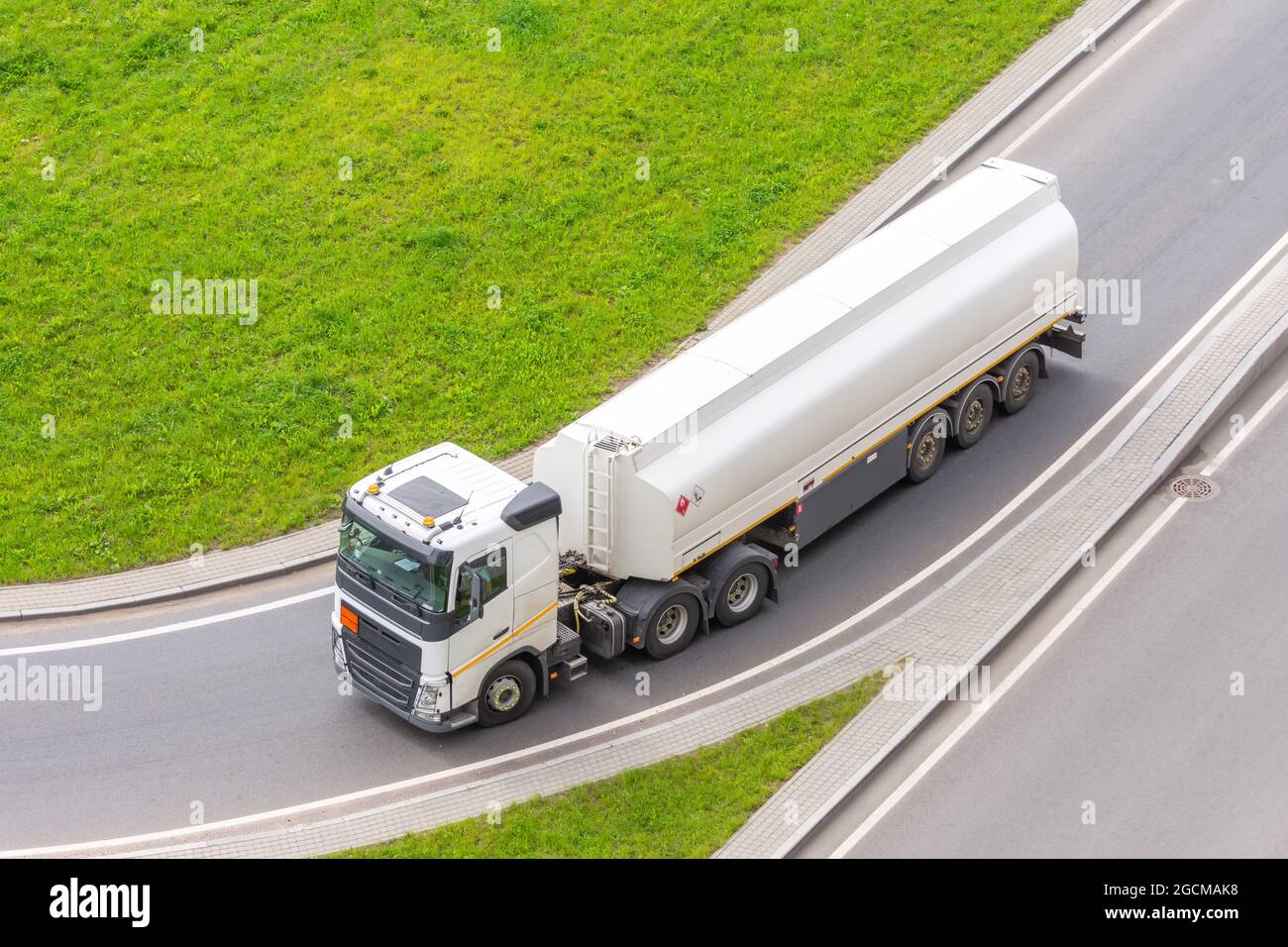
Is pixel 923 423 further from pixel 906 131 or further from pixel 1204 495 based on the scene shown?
pixel 906 131

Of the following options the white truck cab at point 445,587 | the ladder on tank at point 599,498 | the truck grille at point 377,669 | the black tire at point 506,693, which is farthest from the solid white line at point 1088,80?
the truck grille at point 377,669

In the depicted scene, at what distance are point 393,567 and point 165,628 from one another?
4763mm

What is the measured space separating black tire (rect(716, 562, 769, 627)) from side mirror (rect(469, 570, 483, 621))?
3541mm

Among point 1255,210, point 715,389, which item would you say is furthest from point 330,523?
point 1255,210

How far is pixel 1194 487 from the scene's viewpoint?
22828mm

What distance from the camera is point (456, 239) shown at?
89.5 feet

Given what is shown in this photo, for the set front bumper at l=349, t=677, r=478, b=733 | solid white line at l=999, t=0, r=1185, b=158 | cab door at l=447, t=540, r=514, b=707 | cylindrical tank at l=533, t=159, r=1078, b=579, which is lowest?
front bumper at l=349, t=677, r=478, b=733

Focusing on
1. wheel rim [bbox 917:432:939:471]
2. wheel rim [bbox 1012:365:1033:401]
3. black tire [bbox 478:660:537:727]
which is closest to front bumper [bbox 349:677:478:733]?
black tire [bbox 478:660:537:727]

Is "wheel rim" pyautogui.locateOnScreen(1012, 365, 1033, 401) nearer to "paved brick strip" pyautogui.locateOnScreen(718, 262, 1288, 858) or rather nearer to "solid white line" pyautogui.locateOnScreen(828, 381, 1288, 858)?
"paved brick strip" pyautogui.locateOnScreen(718, 262, 1288, 858)

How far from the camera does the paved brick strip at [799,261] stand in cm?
2222

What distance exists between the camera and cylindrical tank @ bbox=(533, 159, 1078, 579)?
19734mm

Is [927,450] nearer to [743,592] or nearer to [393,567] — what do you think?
[743,592]

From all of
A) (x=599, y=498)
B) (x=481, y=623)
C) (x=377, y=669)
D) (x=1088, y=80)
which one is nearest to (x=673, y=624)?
(x=599, y=498)

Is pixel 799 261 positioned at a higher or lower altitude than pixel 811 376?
lower
